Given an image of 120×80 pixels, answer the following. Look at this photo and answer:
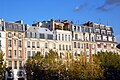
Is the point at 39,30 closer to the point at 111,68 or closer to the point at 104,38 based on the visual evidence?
the point at 111,68

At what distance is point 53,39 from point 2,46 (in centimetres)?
1557

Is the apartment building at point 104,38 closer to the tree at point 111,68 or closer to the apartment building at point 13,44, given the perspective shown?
the tree at point 111,68

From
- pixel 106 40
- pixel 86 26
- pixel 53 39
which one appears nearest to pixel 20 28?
pixel 53 39

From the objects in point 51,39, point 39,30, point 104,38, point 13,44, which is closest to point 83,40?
point 104,38

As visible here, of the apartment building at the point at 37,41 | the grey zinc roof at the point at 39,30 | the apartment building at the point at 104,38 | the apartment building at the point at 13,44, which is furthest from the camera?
the apartment building at the point at 104,38

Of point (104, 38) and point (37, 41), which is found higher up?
point (104, 38)

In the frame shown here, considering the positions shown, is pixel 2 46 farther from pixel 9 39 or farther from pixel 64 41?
pixel 64 41

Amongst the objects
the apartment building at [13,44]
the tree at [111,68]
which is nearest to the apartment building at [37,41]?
the apartment building at [13,44]

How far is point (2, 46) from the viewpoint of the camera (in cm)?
7250

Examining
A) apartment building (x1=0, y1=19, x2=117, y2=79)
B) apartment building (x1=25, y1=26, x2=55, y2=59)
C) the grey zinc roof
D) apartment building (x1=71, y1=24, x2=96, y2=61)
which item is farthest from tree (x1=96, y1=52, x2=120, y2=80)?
the grey zinc roof

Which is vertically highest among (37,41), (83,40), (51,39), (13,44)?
(83,40)

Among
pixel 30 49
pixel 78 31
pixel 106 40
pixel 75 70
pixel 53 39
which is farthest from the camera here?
pixel 106 40

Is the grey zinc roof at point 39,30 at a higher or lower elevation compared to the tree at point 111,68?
higher

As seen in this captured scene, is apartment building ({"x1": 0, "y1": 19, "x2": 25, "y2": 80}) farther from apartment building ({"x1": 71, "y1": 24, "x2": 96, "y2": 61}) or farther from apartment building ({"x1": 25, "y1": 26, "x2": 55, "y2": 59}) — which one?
apartment building ({"x1": 71, "y1": 24, "x2": 96, "y2": 61})
